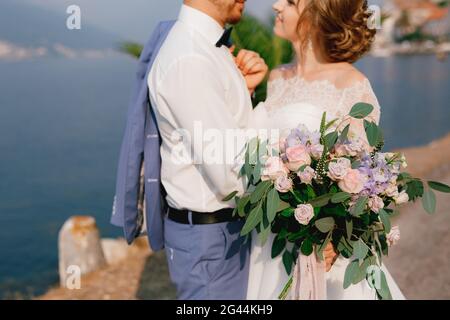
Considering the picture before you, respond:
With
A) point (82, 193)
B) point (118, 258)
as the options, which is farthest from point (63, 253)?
point (82, 193)

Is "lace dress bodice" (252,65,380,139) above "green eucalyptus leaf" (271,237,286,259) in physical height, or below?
above

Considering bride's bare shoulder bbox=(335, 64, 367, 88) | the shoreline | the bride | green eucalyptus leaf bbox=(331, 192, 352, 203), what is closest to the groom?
the bride

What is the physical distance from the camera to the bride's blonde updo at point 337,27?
2.64 m

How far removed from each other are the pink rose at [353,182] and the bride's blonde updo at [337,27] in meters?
0.85

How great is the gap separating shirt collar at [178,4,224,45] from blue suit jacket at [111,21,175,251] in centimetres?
16

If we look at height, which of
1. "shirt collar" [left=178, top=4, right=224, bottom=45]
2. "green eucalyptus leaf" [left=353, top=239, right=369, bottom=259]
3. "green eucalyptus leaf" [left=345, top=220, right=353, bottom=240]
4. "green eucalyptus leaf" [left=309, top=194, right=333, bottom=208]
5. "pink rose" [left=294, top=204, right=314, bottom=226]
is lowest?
"green eucalyptus leaf" [left=353, top=239, right=369, bottom=259]

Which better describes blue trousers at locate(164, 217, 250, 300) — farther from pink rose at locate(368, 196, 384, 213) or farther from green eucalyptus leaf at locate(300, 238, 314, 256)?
pink rose at locate(368, 196, 384, 213)

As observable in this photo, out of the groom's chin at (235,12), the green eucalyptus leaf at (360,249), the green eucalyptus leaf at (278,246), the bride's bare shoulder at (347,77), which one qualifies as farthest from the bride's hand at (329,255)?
the groom's chin at (235,12)

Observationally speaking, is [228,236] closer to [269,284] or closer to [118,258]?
[269,284]

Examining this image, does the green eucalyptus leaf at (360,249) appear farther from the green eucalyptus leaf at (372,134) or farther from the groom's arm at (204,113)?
the groom's arm at (204,113)

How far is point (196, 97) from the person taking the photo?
2.33 metres

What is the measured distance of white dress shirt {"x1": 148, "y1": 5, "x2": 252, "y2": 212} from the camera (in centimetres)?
235

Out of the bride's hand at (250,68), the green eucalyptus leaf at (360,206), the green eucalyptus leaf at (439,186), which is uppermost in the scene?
the bride's hand at (250,68)
